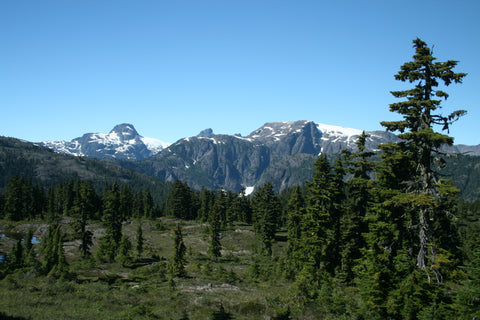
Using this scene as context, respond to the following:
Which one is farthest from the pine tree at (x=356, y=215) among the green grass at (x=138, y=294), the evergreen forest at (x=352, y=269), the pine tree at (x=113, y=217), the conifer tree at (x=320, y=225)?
the pine tree at (x=113, y=217)

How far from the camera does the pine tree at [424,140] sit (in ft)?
59.8

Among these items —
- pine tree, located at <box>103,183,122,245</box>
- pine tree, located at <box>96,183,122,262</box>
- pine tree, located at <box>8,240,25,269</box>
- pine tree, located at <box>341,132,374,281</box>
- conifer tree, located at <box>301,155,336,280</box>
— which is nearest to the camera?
pine tree, located at <box>341,132,374,281</box>

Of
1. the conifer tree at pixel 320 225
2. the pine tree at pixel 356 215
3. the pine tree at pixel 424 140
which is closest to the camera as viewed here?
the pine tree at pixel 424 140

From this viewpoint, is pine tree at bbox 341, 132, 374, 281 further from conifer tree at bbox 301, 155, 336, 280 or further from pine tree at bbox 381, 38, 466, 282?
pine tree at bbox 381, 38, 466, 282

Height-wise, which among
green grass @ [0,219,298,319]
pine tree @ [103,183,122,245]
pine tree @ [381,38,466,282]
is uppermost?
pine tree @ [381,38,466,282]

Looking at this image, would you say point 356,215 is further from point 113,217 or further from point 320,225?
point 113,217

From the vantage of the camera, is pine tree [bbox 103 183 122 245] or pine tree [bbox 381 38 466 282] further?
pine tree [bbox 103 183 122 245]

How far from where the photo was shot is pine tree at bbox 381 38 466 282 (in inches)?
717

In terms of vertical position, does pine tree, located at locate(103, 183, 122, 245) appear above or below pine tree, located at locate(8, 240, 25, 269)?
above

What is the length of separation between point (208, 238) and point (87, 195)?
37126mm

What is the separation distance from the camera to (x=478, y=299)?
16.4 meters

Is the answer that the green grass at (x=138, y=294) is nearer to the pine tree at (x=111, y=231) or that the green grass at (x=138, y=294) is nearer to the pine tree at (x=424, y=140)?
the pine tree at (x=111, y=231)

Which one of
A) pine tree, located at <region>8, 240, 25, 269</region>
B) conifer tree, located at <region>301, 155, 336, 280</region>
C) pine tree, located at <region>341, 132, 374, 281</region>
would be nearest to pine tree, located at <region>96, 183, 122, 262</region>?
pine tree, located at <region>8, 240, 25, 269</region>

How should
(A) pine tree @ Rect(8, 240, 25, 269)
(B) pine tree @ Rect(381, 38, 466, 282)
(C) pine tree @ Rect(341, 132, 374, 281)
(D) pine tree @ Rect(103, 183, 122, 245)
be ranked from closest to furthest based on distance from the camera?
1. (B) pine tree @ Rect(381, 38, 466, 282)
2. (C) pine tree @ Rect(341, 132, 374, 281)
3. (A) pine tree @ Rect(8, 240, 25, 269)
4. (D) pine tree @ Rect(103, 183, 122, 245)
